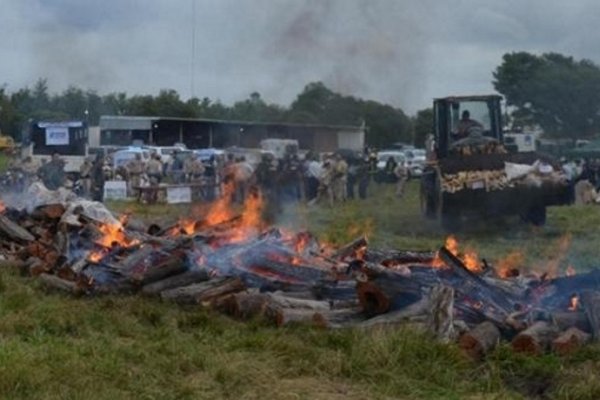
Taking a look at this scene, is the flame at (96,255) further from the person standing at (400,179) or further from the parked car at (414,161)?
the parked car at (414,161)

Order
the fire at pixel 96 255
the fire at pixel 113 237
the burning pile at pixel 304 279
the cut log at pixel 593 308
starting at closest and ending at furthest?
1. the cut log at pixel 593 308
2. the burning pile at pixel 304 279
3. the fire at pixel 96 255
4. the fire at pixel 113 237

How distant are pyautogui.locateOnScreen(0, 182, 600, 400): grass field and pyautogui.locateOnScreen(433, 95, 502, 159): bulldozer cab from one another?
11.2 m

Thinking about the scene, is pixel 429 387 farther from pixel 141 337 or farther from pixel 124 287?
pixel 124 287

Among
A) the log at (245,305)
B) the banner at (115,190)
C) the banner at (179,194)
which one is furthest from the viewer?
the banner at (115,190)

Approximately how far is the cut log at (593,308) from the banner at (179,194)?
812 inches

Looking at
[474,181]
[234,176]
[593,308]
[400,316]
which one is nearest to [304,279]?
[400,316]

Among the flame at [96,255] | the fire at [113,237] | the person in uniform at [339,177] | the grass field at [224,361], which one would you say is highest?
the person in uniform at [339,177]

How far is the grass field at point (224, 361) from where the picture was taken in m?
7.53

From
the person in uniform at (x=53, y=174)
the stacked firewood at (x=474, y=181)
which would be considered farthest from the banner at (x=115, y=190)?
the stacked firewood at (x=474, y=181)

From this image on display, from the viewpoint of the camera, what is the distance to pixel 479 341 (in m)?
8.64

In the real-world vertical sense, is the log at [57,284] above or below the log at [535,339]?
above

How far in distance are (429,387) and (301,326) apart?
2.11 metres

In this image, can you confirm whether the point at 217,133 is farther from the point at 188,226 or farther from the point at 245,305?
the point at 245,305

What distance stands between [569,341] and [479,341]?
0.81 m
